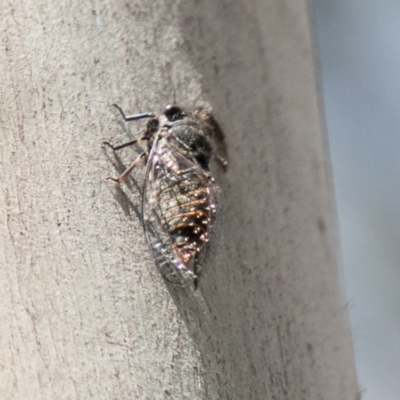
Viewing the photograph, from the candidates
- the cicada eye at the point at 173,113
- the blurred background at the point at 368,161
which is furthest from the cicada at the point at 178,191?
the blurred background at the point at 368,161

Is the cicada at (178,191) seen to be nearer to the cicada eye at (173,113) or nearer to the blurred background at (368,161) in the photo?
the cicada eye at (173,113)

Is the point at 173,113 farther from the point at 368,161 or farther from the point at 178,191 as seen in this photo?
the point at 368,161

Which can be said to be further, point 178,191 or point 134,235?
point 178,191

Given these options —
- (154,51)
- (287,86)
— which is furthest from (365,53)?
(154,51)

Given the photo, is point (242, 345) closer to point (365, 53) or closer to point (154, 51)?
point (154, 51)

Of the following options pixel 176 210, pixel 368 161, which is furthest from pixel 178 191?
pixel 368 161
